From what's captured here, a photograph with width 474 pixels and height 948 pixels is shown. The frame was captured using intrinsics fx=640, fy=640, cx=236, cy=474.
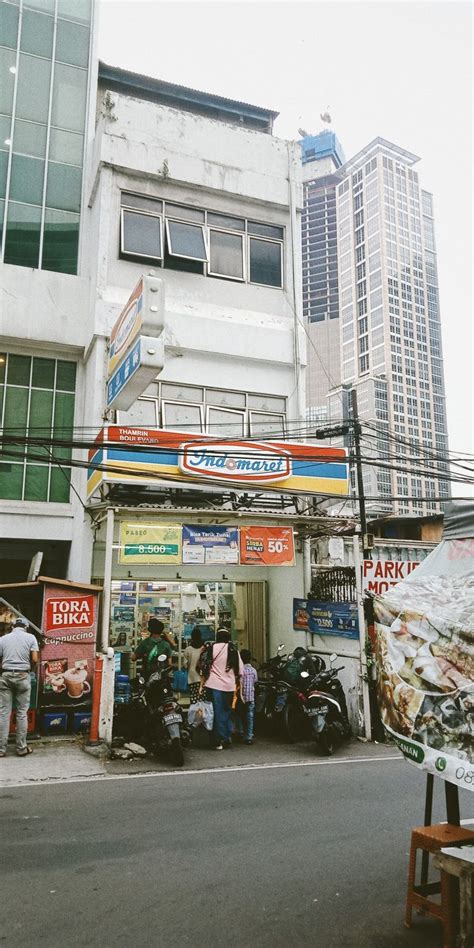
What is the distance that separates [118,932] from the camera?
4.12 meters

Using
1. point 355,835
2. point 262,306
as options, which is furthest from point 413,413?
point 355,835

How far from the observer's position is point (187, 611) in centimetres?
1424

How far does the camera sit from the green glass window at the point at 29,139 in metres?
15.1

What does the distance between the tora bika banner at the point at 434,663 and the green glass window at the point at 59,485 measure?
418 inches

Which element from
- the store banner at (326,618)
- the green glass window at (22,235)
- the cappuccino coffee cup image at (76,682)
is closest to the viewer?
the cappuccino coffee cup image at (76,682)

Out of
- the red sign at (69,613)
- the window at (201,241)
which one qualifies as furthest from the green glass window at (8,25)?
the red sign at (69,613)

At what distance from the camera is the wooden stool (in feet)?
12.9

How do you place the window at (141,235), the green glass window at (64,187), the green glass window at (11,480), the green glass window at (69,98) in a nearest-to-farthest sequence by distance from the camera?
the green glass window at (11,480), the window at (141,235), the green glass window at (64,187), the green glass window at (69,98)

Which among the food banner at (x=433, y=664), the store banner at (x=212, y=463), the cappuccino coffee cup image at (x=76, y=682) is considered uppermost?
the store banner at (x=212, y=463)

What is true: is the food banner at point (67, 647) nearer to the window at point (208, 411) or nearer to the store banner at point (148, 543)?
the store banner at point (148, 543)

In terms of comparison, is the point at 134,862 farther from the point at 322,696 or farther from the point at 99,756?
the point at 322,696

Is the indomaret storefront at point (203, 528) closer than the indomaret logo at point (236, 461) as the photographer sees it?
Yes

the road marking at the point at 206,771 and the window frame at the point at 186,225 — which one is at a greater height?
the window frame at the point at 186,225

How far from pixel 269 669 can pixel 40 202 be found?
11.7m
